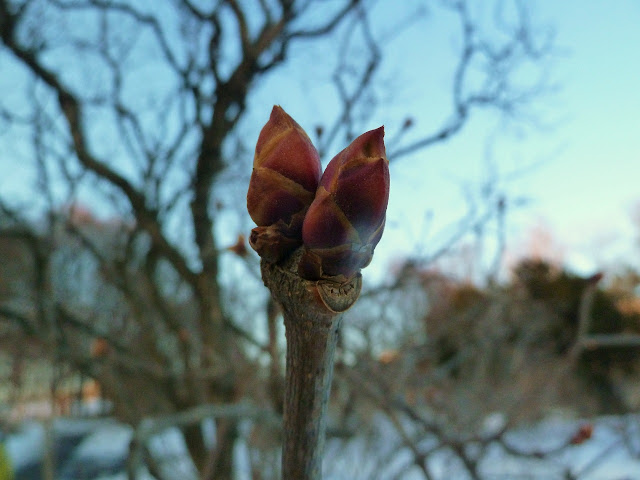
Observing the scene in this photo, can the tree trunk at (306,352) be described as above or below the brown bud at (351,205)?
below

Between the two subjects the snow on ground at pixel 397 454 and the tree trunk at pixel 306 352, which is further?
the snow on ground at pixel 397 454

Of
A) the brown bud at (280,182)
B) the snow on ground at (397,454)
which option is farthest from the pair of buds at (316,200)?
the snow on ground at (397,454)

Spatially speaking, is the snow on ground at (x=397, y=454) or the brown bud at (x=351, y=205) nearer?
the brown bud at (x=351, y=205)

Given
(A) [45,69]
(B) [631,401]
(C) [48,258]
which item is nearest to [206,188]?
(C) [48,258]

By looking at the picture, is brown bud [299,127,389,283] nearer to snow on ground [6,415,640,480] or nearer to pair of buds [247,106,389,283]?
pair of buds [247,106,389,283]

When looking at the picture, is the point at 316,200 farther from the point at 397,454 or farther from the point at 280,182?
the point at 397,454

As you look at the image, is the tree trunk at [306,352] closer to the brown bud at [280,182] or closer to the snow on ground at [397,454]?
the brown bud at [280,182]

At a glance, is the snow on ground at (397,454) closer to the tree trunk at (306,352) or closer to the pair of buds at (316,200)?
the tree trunk at (306,352)

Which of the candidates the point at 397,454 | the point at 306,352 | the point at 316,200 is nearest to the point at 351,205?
the point at 316,200
